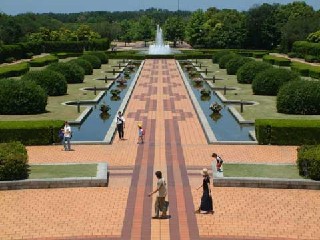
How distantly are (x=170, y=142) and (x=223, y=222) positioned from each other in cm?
866

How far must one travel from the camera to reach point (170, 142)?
21125mm

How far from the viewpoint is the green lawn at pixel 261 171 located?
16219 millimetres

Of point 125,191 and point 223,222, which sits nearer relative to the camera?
point 223,222

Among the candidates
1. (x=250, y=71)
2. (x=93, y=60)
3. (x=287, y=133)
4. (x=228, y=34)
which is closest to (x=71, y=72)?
(x=250, y=71)

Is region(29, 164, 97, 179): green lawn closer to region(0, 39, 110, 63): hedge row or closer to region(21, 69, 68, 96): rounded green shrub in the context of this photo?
region(21, 69, 68, 96): rounded green shrub

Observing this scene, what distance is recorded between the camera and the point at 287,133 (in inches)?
819

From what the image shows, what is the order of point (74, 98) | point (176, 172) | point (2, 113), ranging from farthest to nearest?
point (74, 98) → point (2, 113) → point (176, 172)

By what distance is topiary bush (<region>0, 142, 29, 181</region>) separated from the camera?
15344 mm

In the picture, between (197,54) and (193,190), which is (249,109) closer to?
(193,190)

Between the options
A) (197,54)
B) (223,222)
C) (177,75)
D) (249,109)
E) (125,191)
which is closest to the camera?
(223,222)

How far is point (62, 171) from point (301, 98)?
14.0 meters

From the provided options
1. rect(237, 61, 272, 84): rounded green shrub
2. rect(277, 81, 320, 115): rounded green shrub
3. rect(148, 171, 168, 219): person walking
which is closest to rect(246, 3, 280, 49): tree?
rect(237, 61, 272, 84): rounded green shrub

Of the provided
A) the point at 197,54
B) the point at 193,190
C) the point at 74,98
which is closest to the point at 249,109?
the point at 74,98

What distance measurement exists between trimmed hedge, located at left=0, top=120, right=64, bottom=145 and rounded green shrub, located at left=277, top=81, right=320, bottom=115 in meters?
11.6
